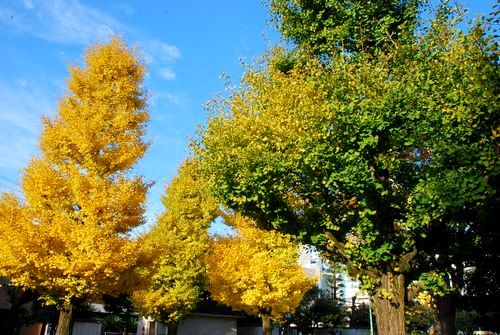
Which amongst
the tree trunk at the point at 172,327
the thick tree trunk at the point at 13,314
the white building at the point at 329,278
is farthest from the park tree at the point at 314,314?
the thick tree trunk at the point at 13,314

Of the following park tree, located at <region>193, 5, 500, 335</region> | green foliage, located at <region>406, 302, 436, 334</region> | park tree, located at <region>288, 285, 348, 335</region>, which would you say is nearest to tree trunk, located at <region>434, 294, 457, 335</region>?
green foliage, located at <region>406, 302, 436, 334</region>

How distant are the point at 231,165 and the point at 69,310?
311 inches

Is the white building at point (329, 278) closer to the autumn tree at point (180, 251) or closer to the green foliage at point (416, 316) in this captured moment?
the green foliage at point (416, 316)

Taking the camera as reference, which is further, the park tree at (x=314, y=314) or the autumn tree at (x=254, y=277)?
the park tree at (x=314, y=314)

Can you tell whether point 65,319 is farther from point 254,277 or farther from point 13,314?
point 254,277

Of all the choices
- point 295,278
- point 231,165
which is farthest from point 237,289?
point 231,165

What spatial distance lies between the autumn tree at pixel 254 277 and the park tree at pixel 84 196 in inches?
297

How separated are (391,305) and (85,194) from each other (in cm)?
1047

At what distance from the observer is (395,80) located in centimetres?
994

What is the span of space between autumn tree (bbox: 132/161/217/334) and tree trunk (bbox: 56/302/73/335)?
801cm

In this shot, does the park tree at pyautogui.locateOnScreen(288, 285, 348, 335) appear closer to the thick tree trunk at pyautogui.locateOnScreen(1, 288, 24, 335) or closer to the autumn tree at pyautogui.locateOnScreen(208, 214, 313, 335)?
the autumn tree at pyautogui.locateOnScreen(208, 214, 313, 335)

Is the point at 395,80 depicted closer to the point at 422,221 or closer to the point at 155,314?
the point at 422,221

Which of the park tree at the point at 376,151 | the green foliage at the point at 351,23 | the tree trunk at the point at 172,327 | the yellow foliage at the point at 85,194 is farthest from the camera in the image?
the tree trunk at the point at 172,327

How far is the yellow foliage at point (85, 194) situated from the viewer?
1281 cm
